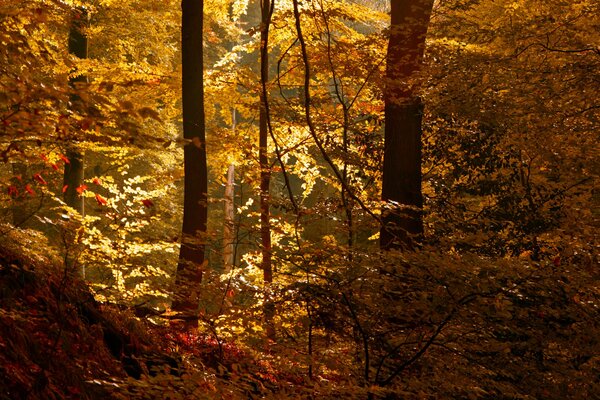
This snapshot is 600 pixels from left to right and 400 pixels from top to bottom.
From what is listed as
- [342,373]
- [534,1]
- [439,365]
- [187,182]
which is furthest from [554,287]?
[534,1]

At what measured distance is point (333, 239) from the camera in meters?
8.13

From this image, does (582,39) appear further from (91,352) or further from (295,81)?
(91,352)

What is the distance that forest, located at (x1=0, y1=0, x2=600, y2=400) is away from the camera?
4.05 meters

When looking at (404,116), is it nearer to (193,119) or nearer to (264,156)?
(264,156)

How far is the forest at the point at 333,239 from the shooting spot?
405 cm

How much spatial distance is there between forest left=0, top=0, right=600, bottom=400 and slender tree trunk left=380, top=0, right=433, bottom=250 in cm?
3

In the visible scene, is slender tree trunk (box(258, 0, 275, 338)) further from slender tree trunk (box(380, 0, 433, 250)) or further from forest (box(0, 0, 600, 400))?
slender tree trunk (box(380, 0, 433, 250))

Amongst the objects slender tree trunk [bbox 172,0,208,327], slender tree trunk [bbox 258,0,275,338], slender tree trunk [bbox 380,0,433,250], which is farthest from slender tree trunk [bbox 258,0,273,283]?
slender tree trunk [bbox 380,0,433,250]

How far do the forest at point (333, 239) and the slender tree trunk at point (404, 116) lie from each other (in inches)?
1.1

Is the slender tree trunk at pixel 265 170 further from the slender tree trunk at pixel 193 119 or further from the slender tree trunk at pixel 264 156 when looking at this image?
the slender tree trunk at pixel 193 119

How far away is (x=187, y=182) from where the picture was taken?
7691mm

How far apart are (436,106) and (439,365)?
4473 millimetres

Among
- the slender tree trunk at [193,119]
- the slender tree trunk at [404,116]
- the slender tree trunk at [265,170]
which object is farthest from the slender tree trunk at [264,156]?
the slender tree trunk at [404,116]

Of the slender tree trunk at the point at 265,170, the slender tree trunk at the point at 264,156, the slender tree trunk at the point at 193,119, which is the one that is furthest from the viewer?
the slender tree trunk at the point at 193,119
